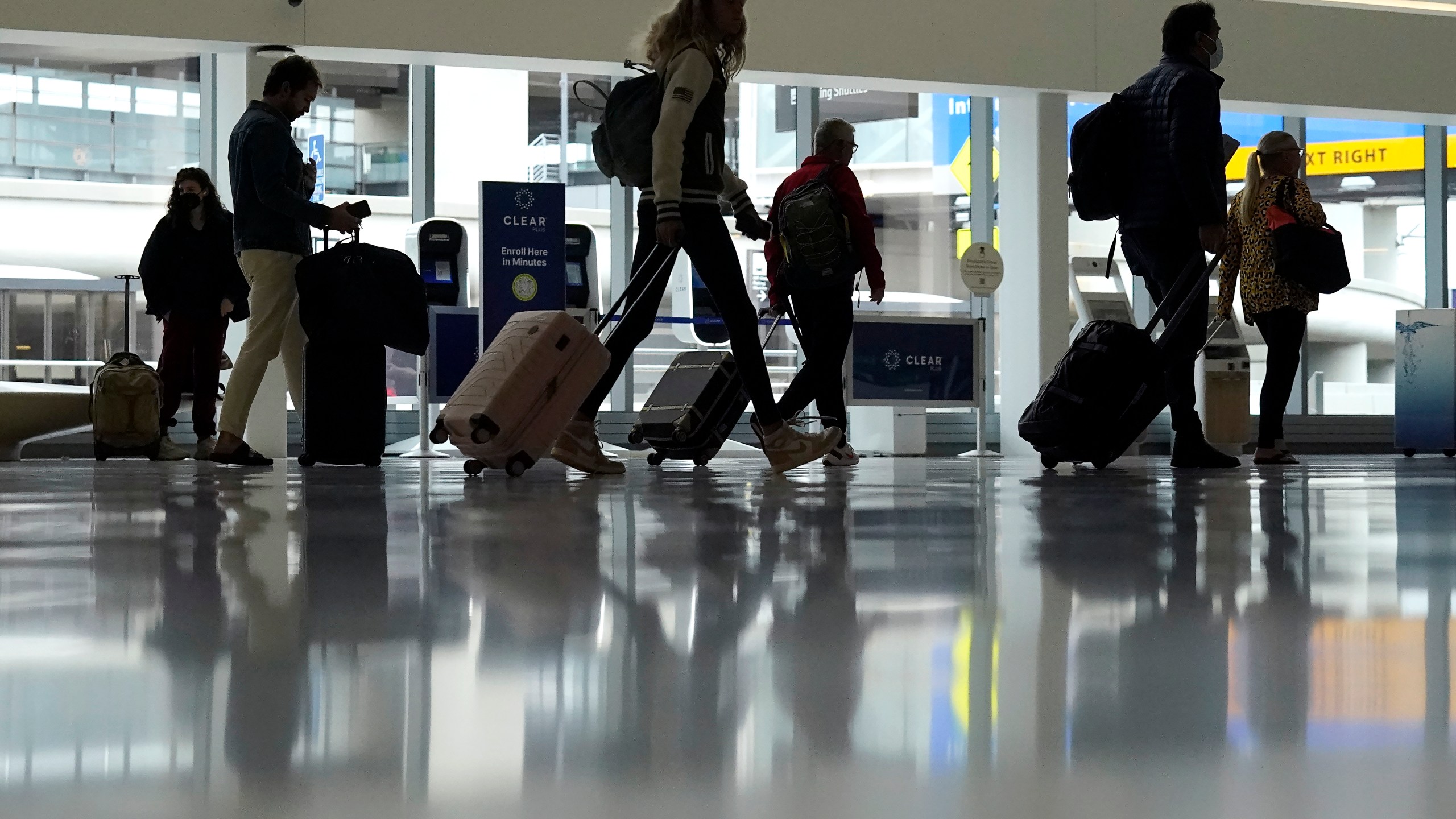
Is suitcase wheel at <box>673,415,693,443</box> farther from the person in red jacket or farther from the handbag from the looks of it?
the handbag

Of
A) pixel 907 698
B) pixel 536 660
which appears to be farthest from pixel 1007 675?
pixel 536 660

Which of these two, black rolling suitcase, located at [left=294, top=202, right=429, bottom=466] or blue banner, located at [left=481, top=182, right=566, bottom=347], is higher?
blue banner, located at [left=481, top=182, right=566, bottom=347]

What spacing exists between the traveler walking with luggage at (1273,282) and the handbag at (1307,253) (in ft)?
0.06

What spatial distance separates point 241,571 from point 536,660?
689mm

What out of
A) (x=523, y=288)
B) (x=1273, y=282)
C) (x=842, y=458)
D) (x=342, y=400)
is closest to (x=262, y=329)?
(x=342, y=400)

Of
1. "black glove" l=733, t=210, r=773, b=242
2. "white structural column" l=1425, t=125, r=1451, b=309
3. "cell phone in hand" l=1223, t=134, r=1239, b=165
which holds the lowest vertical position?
"black glove" l=733, t=210, r=773, b=242

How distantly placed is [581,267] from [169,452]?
11.0 ft

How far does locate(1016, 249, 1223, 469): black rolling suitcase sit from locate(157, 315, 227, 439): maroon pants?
427cm

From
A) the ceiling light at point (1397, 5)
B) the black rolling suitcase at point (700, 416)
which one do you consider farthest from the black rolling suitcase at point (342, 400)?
the ceiling light at point (1397, 5)

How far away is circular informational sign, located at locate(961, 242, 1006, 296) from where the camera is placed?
9.45 m

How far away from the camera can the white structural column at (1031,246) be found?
397 inches

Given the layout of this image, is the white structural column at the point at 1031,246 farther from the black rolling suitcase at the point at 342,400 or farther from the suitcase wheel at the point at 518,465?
the suitcase wheel at the point at 518,465

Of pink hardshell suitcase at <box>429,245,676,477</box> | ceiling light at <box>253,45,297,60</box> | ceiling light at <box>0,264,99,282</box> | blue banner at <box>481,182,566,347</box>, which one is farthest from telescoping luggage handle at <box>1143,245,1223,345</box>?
ceiling light at <box>0,264,99,282</box>

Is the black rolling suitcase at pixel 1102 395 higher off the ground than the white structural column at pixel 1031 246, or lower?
lower
